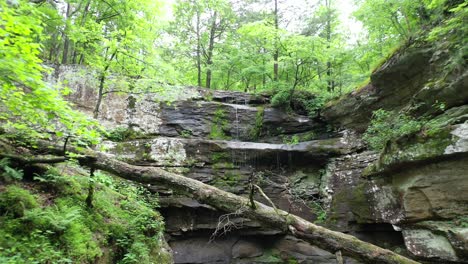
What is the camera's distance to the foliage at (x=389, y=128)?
6771 mm

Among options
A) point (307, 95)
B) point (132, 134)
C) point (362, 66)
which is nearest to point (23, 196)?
point (132, 134)

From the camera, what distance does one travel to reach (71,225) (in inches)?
148

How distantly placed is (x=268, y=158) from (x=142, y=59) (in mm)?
5379

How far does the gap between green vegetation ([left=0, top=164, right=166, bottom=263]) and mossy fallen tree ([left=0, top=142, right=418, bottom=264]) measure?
1.41ft

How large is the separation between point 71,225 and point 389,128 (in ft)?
25.9

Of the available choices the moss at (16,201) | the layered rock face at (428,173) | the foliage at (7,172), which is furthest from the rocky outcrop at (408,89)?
the foliage at (7,172)

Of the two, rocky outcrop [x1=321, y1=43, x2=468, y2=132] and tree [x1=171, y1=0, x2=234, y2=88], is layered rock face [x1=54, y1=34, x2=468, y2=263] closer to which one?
rocky outcrop [x1=321, y1=43, x2=468, y2=132]

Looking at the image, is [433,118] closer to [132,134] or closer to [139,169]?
[139,169]

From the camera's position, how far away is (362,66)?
43.1 feet

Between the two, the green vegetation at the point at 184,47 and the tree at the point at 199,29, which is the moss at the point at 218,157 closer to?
the green vegetation at the point at 184,47

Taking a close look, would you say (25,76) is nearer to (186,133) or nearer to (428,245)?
(428,245)

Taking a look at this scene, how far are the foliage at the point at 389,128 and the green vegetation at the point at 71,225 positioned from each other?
5.88 metres

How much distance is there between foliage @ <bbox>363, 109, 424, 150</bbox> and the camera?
6.77 metres

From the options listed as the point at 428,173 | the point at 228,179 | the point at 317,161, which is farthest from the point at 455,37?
the point at 228,179
